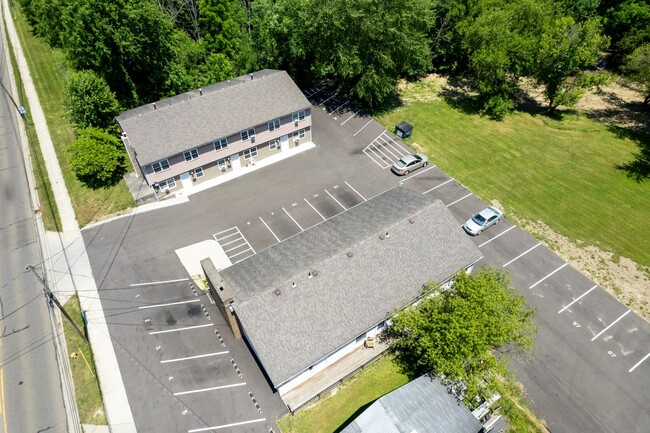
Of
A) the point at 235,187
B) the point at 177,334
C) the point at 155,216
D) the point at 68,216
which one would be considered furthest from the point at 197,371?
the point at 68,216

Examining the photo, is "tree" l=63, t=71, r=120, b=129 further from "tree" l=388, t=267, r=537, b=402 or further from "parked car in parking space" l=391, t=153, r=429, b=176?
"tree" l=388, t=267, r=537, b=402

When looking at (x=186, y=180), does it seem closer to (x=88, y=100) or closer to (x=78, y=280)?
(x=78, y=280)

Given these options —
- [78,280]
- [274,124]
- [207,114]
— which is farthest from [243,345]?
[274,124]

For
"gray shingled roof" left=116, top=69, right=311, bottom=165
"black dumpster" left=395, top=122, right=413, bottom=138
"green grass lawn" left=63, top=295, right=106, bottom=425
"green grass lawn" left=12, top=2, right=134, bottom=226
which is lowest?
"green grass lawn" left=63, top=295, right=106, bottom=425

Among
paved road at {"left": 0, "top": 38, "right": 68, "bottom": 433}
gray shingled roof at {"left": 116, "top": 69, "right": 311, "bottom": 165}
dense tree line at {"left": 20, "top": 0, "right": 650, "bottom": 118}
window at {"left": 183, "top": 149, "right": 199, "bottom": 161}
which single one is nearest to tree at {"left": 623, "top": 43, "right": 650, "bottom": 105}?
dense tree line at {"left": 20, "top": 0, "right": 650, "bottom": 118}

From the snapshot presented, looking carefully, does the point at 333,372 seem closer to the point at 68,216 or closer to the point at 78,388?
the point at 78,388

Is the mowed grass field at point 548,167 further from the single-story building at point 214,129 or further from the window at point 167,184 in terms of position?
Answer: the window at point 167,184

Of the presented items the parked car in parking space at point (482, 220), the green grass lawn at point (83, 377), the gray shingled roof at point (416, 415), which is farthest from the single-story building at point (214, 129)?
the gray shingled roof at point (416, 415)
